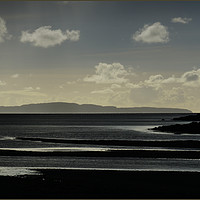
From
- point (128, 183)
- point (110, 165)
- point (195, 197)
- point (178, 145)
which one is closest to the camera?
point (195, 197)

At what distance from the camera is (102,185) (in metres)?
35.9

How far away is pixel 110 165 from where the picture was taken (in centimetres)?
4859

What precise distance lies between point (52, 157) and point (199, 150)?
75.7 ft

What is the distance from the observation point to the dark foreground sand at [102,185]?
32.4 metres

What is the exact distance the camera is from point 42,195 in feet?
105

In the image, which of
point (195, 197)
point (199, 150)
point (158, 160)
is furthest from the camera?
point (199, 150)

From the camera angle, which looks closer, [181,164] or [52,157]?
[181,164]

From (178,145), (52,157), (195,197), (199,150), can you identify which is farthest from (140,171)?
(178,145)

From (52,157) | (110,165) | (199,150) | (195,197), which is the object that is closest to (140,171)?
(110,165)

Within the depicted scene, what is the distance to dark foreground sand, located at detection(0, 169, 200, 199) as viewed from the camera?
32.4m

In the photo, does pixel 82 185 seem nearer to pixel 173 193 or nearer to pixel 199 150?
pixel 173 193

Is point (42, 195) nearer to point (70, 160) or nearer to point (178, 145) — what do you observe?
point (70, 160)

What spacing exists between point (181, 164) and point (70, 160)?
1417 centimetres

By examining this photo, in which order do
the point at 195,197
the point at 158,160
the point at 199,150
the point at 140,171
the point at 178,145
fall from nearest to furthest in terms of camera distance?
the point at 195,197
the point at 140,171
the point at 158,160
the point at 199,150
the point at 178,145
